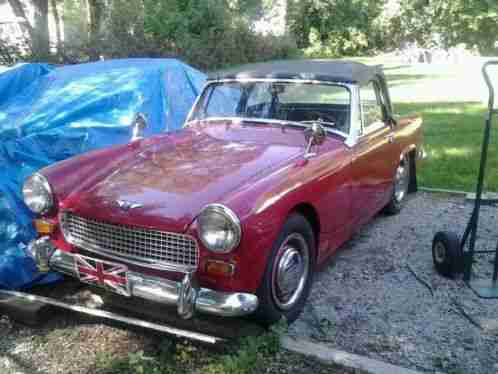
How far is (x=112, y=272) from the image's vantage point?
324 cm

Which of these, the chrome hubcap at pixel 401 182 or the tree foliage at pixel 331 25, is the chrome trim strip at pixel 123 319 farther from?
the tree foliage at pixel 331 25

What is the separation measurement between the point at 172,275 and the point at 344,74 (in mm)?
2346

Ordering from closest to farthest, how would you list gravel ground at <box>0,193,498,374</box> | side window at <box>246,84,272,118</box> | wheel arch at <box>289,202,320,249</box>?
gravel ground at <box>0,193,498,374</box> < wheel arch at <box>289,202,320,249</box> < side window at <box>246,84,272,118</box>

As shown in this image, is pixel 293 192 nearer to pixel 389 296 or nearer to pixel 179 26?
pixel 389 296

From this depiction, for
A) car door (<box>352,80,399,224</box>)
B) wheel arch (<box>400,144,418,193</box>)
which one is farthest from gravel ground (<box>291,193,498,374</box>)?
wheel arch (<box>400,144,418,193</box>)

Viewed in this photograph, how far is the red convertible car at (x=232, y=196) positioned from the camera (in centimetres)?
302

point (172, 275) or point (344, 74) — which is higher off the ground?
point (344, 74)

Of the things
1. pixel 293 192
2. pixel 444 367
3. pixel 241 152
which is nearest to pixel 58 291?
pixel 241 152

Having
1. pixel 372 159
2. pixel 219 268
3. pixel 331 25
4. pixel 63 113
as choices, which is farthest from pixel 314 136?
pixel 331 25

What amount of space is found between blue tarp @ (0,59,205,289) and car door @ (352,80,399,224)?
218cm

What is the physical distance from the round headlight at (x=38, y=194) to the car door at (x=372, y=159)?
2283 mm

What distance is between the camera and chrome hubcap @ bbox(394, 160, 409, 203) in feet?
18.9

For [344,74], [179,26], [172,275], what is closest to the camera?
[172,275]

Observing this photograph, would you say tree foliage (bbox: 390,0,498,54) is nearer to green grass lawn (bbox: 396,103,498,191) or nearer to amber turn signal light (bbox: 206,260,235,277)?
green grass lawn (bbox: 396,103,498,191)
